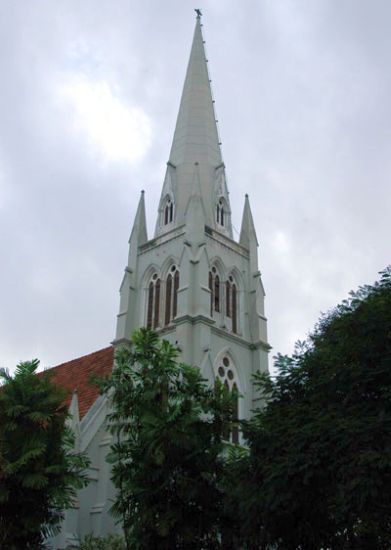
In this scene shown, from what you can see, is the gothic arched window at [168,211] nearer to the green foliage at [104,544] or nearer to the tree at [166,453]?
the tree at [166,453]

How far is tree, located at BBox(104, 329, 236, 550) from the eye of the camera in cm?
1728

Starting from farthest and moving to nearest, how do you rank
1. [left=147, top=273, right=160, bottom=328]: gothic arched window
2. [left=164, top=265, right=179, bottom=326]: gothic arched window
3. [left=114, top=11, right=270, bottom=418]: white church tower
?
[left=147, top=273, right=160, bottom=328]: gothic arched window
[left=164, top=265, right=179, bottom=326]: gothic arched window
[left=114, top=11, right=270, bottom=418]: white church tower

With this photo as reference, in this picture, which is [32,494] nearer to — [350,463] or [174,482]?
[174,482]

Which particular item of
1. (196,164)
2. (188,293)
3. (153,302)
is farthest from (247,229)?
(188,293)

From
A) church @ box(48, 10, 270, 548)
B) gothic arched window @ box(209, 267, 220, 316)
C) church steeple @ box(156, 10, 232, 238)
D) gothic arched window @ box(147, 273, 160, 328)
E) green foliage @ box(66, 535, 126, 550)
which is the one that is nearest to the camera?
green foliage @ box(66, 535, 126, 550)

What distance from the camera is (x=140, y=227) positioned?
36.7 metres

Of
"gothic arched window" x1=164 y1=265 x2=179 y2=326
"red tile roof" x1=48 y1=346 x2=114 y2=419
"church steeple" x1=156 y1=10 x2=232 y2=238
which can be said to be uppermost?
"church steeple" x1=156 y1=10 x2=232 y2=238

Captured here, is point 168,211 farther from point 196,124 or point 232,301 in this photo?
point 232,301

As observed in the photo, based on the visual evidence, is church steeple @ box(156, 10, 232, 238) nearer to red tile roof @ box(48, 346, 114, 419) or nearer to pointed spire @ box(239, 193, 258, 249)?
pointed spire @ box(239, 193, 258, 249)

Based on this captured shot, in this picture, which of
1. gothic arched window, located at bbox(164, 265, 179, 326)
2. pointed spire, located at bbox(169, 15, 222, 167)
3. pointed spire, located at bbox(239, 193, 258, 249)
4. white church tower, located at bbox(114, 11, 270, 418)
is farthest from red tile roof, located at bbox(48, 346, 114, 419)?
pointed spire, located at bbox(169, 15, 222, 167)

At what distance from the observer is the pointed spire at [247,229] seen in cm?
3644

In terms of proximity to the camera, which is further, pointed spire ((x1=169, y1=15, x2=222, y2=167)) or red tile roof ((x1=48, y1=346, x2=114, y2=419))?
pointed spire ((x1=169, y1=15, x2=222, y2=167))

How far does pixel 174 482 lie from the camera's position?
17.7 meters

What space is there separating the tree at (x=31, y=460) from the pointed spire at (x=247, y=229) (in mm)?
18058
